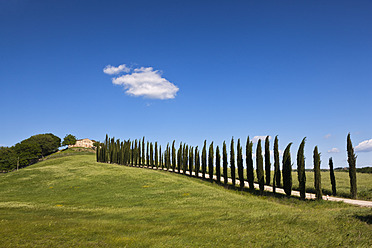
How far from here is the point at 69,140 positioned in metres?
152

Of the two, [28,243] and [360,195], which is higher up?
[28,243]

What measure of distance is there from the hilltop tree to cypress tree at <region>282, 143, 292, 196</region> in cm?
14204

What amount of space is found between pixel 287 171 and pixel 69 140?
144m

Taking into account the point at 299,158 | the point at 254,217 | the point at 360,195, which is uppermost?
the point at 299,158

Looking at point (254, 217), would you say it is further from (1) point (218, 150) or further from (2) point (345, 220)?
(1) point (218, 150)

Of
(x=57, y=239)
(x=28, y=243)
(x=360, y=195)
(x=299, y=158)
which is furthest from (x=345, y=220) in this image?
(x=360, y=195)

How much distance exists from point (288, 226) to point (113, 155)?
8508cm

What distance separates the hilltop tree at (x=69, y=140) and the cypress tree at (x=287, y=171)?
142040mm

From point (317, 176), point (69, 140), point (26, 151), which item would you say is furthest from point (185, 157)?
point (69, 140)

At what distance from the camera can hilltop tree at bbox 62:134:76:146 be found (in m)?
151

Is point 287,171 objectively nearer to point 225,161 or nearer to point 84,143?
point 225,161

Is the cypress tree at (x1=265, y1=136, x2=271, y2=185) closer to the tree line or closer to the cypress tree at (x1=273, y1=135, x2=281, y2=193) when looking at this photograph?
the cypress tree at (x1=273, y1=135, x2=281, y2=193)

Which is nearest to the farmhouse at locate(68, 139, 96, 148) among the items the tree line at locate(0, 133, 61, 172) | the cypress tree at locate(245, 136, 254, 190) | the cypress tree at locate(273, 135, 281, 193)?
the tree line at locate(0, 133, 61, 172)

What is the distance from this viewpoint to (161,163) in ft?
257
